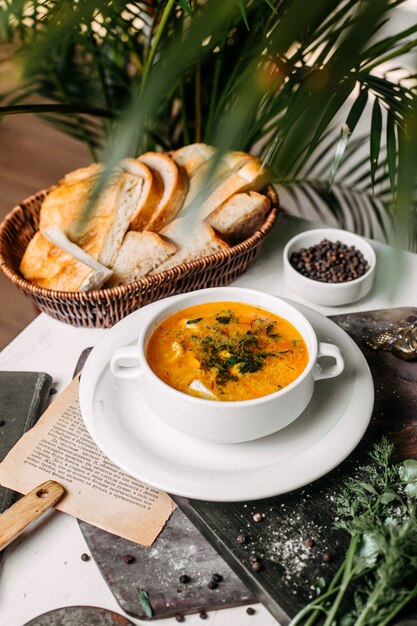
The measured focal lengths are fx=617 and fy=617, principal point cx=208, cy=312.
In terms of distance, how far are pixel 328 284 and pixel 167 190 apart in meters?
0.47

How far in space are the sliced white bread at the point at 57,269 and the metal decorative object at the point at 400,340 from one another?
0.61 meters

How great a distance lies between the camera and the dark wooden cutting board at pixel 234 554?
0.90m

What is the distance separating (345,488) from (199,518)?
0.24 metres

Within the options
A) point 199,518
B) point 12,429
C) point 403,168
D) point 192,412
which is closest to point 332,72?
point 403,168

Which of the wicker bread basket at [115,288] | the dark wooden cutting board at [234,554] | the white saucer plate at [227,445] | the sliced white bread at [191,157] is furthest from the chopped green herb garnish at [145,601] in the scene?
the sliced white bread at [191,157]

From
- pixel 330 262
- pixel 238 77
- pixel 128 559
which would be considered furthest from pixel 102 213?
pixel 128 559

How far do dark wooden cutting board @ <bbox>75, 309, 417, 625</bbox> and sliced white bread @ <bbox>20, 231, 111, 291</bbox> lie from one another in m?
0.56

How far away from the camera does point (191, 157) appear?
168 cm

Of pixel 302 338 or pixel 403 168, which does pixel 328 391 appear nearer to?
pixel 302 338

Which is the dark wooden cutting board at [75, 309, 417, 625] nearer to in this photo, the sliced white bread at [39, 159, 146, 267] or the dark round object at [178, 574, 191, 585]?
the dark round object at [178, 574, 191, 585]

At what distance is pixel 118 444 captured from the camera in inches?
39.6

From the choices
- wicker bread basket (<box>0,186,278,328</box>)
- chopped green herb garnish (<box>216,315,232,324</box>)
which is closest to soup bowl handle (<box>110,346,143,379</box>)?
chopped green herb garnish (<box>216,315,232,324</box>)

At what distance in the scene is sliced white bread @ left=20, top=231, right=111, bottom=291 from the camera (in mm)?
1373

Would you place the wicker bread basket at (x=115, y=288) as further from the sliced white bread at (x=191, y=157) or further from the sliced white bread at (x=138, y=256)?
the sliced white bread at (x=191, y=157)
